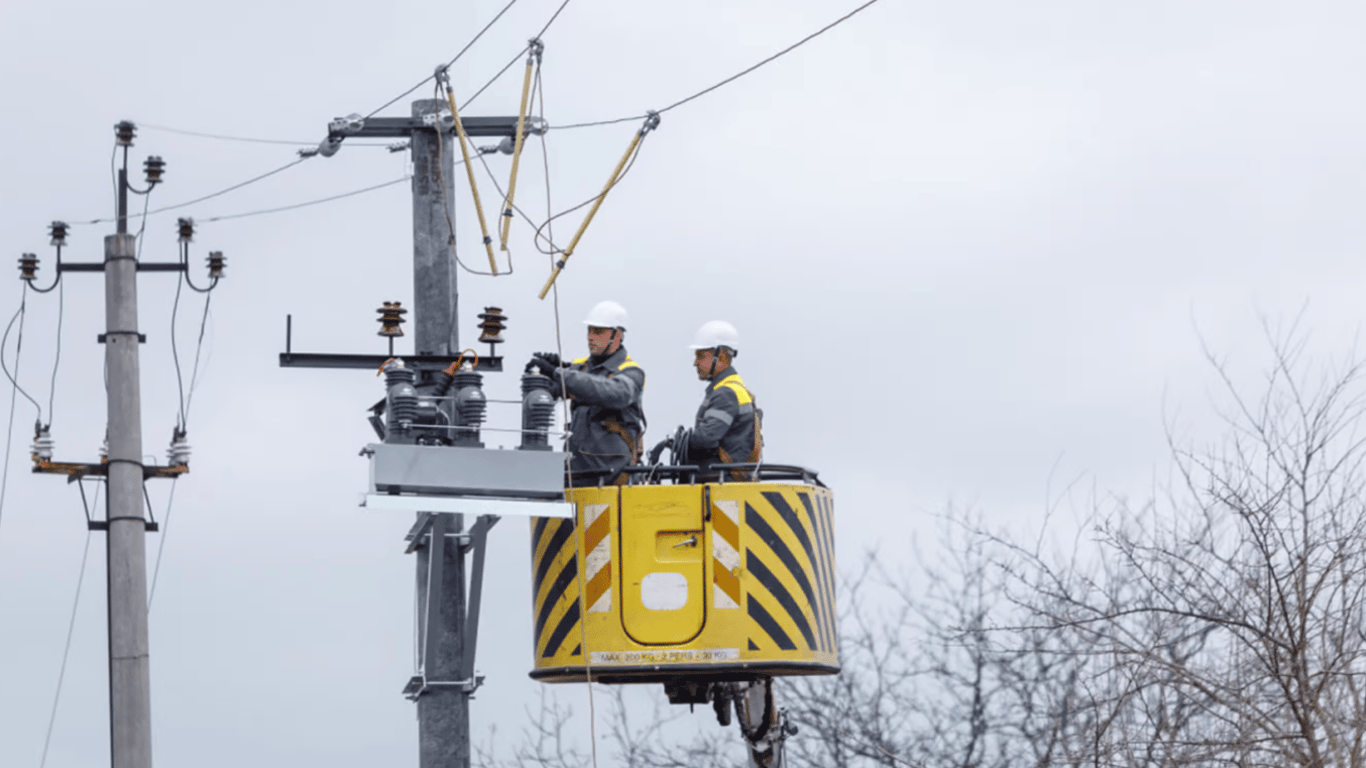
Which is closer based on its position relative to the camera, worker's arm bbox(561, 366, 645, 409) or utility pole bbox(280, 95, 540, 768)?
worker's arm bbox(561, 366, 645, 409)

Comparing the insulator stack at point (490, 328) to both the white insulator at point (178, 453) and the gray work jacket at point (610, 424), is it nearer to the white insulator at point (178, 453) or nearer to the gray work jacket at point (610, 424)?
the gray work jacket at point (610, 424)

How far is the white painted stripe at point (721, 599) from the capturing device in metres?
12.4

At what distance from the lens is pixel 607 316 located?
13109mm

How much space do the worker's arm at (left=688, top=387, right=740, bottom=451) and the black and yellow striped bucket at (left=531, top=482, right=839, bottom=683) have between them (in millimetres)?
490

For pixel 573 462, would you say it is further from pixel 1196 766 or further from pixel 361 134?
pixel 1196 766

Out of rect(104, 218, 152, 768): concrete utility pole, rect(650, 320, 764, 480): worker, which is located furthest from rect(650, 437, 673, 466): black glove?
rect(104, 218, 152, 768): concrete utility pole

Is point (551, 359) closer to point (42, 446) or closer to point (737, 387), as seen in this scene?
point (737, 387)

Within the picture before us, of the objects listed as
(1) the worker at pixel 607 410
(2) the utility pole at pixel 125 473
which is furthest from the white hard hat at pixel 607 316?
(2) the utility pole at pixel 125 473

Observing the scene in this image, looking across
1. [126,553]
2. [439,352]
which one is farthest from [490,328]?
[126,553]

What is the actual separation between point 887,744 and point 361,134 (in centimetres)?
1017

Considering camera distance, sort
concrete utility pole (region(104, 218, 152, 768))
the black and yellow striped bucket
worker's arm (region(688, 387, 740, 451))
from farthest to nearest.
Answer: concrete utility pole (region(104, 218, 152, 768))
worker's arm (region(688, 387, 740, 451))
the black and yellow striped bucket

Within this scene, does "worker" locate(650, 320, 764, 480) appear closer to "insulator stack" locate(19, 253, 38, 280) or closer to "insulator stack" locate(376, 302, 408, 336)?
"insulator stack" locate(376, 302, 408, 336)

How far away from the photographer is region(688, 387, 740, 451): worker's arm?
511 inches

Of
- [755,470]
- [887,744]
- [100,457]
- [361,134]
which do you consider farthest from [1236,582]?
[100,457]
